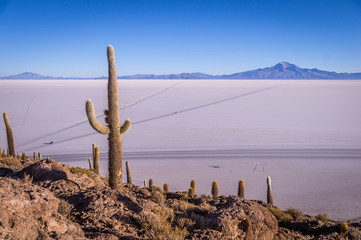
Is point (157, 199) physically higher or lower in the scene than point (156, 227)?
lower

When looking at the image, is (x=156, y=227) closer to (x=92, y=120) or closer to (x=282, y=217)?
(x=92, y=120)

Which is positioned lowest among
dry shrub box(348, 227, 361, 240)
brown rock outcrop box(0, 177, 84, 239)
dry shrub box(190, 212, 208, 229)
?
dry shrub box(348, 227, 361, 240)

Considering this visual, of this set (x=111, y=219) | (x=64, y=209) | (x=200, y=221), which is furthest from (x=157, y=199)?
(x=64, y=209)

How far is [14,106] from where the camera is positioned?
54594 millimetres

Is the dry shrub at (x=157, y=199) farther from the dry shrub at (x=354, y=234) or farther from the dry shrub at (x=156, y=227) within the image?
the dry shrub at (x=354, y=234)

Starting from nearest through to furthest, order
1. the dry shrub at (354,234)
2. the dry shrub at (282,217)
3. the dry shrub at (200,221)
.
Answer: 1. the dry shrub at (200,221)
2. the dry shrub at (354,234)
3. the dry shrub at (282,217)

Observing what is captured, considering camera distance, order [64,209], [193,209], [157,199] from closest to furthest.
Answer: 1. [64,209]
2. [193,209]
3. [157,199]

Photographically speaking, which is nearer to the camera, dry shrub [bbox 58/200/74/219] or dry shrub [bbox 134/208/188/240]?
dry shrub [bbox 134/208/188/240]

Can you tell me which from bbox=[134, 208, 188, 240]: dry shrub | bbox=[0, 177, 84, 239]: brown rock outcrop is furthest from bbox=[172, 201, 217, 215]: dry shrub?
bbox=[0, 177, 84, 239]: brown rock outcrop

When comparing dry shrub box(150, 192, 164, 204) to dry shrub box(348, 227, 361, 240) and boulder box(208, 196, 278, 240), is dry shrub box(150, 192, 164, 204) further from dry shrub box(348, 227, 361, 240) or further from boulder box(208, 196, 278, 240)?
dry shrub box(348, 227, 361, 240)

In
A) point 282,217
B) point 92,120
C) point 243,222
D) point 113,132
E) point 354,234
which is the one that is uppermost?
point 92,120

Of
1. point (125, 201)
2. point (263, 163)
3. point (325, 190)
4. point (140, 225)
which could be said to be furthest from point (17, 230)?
point (263, 163)

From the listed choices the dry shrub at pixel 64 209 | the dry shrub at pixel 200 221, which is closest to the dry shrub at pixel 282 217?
the dry shrub at pixel 200 221

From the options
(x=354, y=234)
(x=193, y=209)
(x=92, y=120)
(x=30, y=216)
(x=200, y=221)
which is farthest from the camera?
(x=92, y=120)
